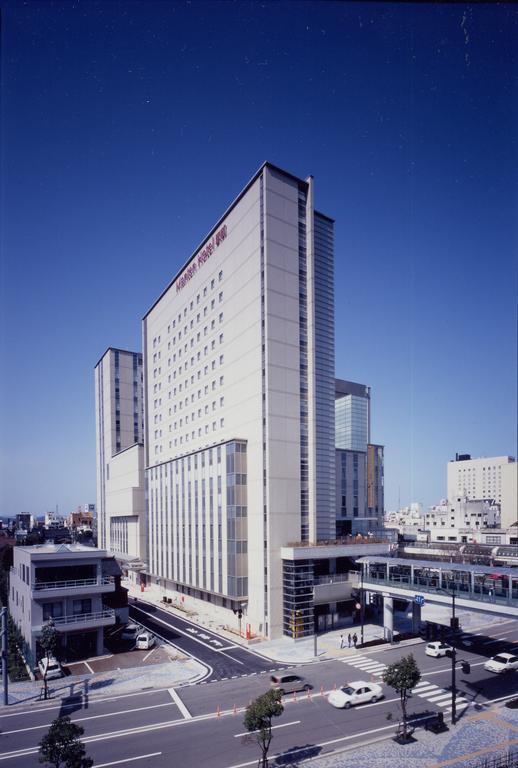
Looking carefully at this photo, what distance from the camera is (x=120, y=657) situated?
47.6 meters

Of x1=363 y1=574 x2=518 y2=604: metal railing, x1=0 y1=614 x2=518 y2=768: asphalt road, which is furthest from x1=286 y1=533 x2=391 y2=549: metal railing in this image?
x1=0 y1=614 x2=518 y2=768: asphalt road

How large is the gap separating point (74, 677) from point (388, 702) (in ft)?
82.1

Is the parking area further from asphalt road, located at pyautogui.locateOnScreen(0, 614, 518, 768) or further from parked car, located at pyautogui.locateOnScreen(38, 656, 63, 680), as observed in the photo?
asphalt road, located at pyautogui.locateOnScreen(0, 614, 518, 768)

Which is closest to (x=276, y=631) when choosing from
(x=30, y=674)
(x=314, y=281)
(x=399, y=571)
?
(x=399, y=571)

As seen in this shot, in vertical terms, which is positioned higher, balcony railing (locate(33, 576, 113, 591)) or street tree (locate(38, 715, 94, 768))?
street tree (locate(38, 715, 94, 768))

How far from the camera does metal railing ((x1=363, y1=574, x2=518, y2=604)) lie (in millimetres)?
38906

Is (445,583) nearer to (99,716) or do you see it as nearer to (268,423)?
(268,423)

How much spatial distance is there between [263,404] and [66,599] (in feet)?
91.0

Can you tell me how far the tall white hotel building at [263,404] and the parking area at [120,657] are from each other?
36.5 ft

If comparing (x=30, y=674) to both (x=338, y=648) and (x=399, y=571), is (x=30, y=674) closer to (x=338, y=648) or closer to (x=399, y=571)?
(x=338, y=648)

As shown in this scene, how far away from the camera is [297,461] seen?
5928cm

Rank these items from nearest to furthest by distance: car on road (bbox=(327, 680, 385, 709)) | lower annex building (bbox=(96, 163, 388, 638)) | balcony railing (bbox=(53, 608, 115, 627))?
car on road (bbox=(327, 680, 385, 709)) < balcony railing (bbox=(53, 608, 115, 627)) < lower annex building (bbox=(96, 163, 388, 638))

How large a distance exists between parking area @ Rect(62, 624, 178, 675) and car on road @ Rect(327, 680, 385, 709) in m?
18.3

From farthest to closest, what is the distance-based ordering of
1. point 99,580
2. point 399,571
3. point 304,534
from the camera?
point 304,534 < point 399,571 < point 99,580
